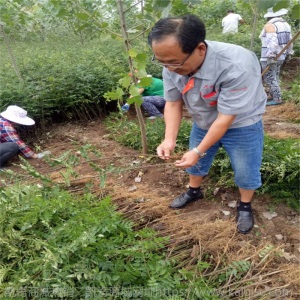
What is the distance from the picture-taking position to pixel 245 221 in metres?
2.14

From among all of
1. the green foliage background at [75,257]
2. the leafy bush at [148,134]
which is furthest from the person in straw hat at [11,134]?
the green foliage background at [75,257]

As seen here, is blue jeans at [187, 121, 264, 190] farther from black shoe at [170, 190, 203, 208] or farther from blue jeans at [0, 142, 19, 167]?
blue jeans at [0, 142, 19, 167]

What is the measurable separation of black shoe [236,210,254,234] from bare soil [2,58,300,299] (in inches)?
1.7

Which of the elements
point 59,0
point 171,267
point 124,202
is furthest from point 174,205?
point 59,0

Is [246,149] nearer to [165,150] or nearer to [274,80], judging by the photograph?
[165,150]

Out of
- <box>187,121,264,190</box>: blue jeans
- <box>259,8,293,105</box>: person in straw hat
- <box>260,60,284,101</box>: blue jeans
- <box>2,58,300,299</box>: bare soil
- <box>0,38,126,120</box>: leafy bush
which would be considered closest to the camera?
<box>187,121,264,190</box>: blue jeans

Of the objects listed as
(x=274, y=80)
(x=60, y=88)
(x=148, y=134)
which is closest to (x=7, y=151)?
(x=60, y=88)

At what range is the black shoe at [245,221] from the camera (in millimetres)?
2115

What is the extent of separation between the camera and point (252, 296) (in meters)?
1.64

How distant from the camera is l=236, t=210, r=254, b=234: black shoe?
6.94 ft

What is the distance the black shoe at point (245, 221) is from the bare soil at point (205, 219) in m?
0.04

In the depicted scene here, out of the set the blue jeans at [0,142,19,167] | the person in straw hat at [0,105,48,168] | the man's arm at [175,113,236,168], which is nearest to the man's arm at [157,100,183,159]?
the man's arm at [175,113,236,168]

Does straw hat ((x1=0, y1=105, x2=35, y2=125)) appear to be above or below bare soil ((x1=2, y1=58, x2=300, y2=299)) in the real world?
above

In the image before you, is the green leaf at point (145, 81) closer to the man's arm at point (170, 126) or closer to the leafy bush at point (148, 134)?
the man's arm at point (170, 126)
